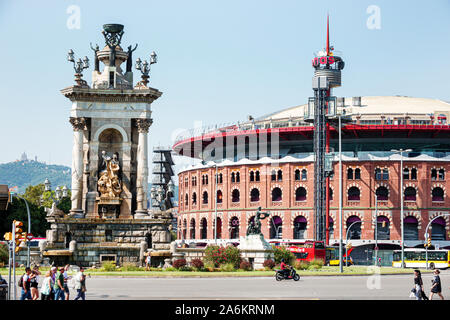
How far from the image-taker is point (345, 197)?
105 metres

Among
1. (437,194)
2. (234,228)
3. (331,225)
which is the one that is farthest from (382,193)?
(234,228)

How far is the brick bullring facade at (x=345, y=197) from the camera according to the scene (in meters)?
104

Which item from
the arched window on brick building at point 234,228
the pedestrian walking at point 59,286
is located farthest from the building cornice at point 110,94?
the arched window on brick building at point 234,228

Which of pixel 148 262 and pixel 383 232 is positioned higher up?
pixel 383 232

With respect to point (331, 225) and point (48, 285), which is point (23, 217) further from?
point (48, 285)

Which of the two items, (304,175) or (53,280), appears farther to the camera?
(304,175)

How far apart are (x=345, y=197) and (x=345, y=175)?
304 centimetres

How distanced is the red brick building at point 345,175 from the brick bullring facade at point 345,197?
0.44ft

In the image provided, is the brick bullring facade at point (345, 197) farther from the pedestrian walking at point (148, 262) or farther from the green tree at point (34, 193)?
the pedestrian walking at point (148, 262)

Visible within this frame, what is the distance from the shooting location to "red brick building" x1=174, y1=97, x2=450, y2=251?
104 m

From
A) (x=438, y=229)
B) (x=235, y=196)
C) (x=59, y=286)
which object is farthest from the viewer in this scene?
(x=235, y=196)

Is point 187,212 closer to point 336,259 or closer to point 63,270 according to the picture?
point 336,259

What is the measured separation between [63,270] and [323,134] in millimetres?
77038

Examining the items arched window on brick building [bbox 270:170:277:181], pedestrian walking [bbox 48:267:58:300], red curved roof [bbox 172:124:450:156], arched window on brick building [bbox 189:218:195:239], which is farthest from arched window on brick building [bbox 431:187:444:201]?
pedestrian walking [bbox 48:267:58:300]
